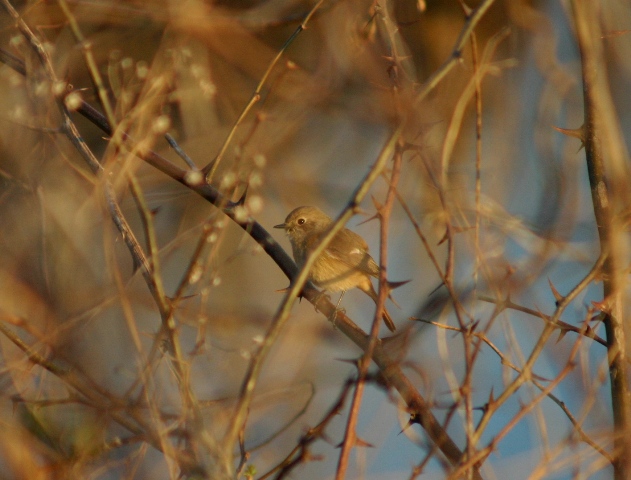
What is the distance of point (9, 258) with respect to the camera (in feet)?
13.8

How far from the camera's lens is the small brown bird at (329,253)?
5449 mm

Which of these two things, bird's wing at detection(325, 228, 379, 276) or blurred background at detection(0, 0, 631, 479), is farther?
bird's wing at detection(325, 228, 379, 276)

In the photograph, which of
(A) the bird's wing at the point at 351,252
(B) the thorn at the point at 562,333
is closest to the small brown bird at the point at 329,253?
(A) the bird's wing at the point at 351,252

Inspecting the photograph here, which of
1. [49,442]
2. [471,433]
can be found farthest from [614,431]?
[49,442]

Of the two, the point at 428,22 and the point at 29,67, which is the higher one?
the point at 428,22

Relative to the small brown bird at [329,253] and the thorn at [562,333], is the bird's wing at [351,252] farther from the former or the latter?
the thorn at [562,333]

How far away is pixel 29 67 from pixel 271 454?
6.19 feet

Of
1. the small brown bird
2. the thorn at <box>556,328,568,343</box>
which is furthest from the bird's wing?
the thorn at <box>556,328,568,343</box>

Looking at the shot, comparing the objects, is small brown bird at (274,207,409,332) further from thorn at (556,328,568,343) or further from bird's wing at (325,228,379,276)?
thorn at (556,328,568,343)

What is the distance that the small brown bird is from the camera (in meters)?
5.45

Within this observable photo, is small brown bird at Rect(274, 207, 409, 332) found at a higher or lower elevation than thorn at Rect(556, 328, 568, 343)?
higher

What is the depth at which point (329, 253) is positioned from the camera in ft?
18.4

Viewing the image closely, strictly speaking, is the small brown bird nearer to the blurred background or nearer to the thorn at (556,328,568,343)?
the blurred background

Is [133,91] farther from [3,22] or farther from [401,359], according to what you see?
[401,359]
